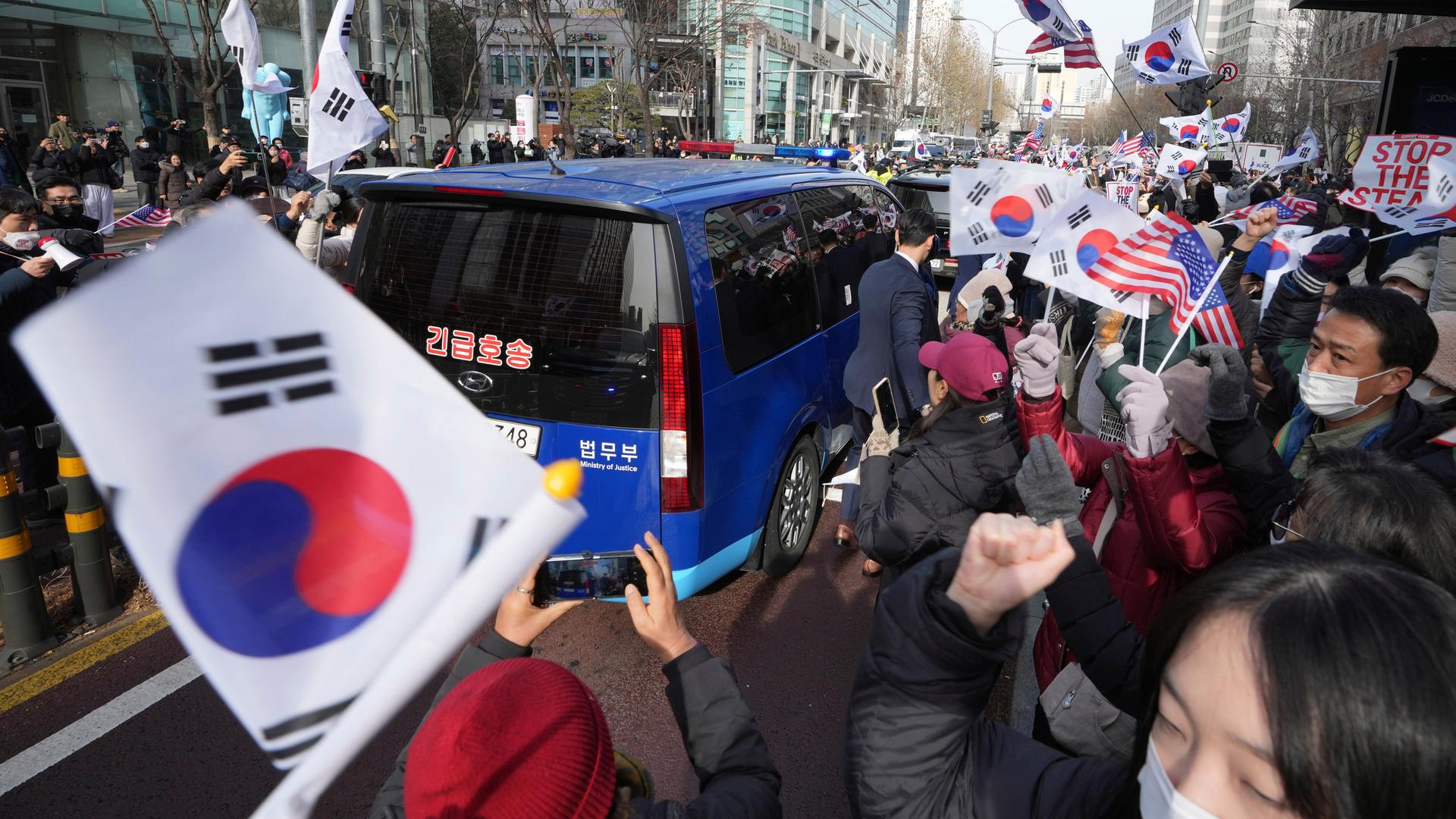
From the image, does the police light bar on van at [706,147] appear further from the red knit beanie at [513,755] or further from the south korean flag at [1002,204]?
the red knit beanie at [513,755]

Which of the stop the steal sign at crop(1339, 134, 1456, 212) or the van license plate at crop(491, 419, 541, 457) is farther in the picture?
the stop the steal sign at crop(1339, 134, 1456, 212)

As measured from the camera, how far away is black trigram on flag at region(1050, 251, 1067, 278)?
386 centimetres

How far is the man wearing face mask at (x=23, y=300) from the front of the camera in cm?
437

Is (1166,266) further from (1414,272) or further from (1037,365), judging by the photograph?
(1414,272)

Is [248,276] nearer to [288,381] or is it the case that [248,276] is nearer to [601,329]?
[288,381]

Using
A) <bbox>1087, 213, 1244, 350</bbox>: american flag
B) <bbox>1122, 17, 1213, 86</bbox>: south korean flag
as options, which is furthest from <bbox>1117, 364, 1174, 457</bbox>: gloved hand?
<bbox>1122, 17, 1213, 86</bbox>: south korean flag

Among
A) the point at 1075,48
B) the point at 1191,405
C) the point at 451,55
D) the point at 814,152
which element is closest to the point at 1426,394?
the point at 1191,405

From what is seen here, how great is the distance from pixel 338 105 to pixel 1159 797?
6523 mm

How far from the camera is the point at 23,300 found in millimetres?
4410

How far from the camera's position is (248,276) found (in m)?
1.05

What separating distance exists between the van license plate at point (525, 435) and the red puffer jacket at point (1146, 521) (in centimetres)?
178

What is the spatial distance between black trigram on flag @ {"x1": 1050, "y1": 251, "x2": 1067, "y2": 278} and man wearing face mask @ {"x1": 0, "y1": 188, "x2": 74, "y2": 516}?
191 inches

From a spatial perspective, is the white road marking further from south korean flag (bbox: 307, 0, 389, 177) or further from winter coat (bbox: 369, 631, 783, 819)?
south korean flag (bbox: 307, 0, 389, 177)

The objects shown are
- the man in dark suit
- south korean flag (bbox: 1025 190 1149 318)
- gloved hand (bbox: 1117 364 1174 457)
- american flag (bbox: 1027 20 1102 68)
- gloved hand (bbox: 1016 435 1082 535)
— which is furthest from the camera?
american flag (bbox: 1027 20 1102 68)
